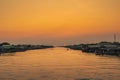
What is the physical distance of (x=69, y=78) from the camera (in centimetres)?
3569

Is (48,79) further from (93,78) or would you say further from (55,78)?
(93,78)

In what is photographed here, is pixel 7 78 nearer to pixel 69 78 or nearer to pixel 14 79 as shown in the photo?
pixel 14 79

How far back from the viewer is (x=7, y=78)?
36.6 meters

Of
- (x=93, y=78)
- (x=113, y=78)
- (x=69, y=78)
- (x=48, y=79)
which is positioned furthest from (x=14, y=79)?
(x=113, y=78)

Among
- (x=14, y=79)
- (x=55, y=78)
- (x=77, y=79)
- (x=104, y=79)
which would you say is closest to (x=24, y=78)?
(x=14, y=79)

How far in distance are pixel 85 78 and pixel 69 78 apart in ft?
6.21

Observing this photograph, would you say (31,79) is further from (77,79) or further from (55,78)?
(77,79)

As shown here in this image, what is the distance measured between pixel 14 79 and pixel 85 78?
27.3 ft

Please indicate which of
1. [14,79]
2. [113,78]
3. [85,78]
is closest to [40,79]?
[14,79]

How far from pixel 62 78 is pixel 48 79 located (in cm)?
164

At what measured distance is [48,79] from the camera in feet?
115

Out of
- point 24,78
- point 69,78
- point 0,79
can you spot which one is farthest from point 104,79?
point 0,79

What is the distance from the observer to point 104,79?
3469cm

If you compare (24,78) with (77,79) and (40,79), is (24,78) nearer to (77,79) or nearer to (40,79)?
(40,79)
